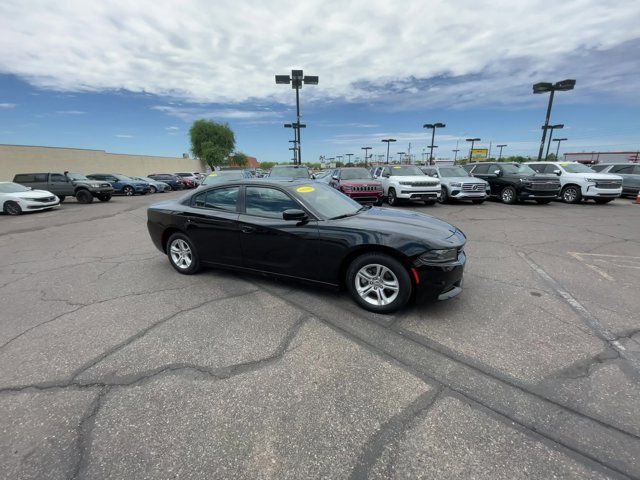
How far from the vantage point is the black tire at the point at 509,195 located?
13.6 metres

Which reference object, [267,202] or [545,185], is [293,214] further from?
[545,185]

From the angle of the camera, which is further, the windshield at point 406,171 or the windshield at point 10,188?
the windshield at point 406,171

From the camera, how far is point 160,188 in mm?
28781

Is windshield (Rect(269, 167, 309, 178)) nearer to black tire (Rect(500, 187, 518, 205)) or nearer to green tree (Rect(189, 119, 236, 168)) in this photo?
black tire (Rect(500, 187, 518, 205))

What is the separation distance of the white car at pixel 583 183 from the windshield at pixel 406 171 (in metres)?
5.77

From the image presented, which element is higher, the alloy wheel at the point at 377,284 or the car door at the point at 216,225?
the car door at the point at 216,225

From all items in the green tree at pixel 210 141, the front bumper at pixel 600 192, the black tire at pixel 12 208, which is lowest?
the black tire at pixel 12 208

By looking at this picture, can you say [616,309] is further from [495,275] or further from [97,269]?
[97,269]

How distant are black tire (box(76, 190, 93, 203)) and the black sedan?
16474mm

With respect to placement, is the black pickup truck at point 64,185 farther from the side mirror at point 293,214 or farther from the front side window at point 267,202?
the side mirror at point 293,214

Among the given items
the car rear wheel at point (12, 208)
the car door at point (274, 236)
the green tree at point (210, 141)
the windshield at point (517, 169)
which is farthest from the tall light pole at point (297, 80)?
the green tree at point (210, 141)

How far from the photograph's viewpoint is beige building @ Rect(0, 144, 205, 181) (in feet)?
85.9

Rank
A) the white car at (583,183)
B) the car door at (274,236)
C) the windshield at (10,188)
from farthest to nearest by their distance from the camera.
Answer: the windshield at (10,188)
the white car at (583,183)
the car door at (274,236)

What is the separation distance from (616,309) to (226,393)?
430 cm
